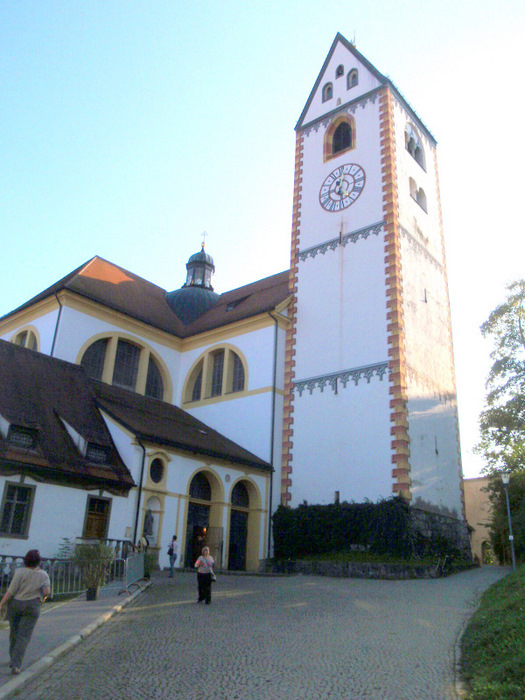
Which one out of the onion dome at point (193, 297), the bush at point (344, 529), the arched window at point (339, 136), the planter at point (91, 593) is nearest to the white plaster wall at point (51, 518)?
the planter at point (91, 593)

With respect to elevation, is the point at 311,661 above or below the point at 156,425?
below

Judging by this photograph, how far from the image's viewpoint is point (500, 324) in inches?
1056

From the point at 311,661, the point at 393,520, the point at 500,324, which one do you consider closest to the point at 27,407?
the point at 393,520

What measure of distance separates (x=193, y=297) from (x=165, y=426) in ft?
40.3

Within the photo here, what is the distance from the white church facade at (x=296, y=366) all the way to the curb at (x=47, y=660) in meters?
7.24

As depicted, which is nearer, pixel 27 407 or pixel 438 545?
pixel 27 407

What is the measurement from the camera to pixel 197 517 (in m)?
21.2

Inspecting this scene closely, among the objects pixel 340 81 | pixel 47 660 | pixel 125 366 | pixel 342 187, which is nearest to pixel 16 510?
pixel 47 660

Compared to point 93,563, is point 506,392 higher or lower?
higher

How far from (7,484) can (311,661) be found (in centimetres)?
1081

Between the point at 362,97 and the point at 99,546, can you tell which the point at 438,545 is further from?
the point at 362,97

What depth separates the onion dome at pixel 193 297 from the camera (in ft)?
106

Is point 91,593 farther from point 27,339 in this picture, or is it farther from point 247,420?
point 27,339

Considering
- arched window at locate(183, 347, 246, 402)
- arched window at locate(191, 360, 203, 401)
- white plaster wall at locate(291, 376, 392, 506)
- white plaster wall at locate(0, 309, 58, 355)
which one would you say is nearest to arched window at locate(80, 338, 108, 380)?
white plaster wall at locate(0, 309, 58, 355)
